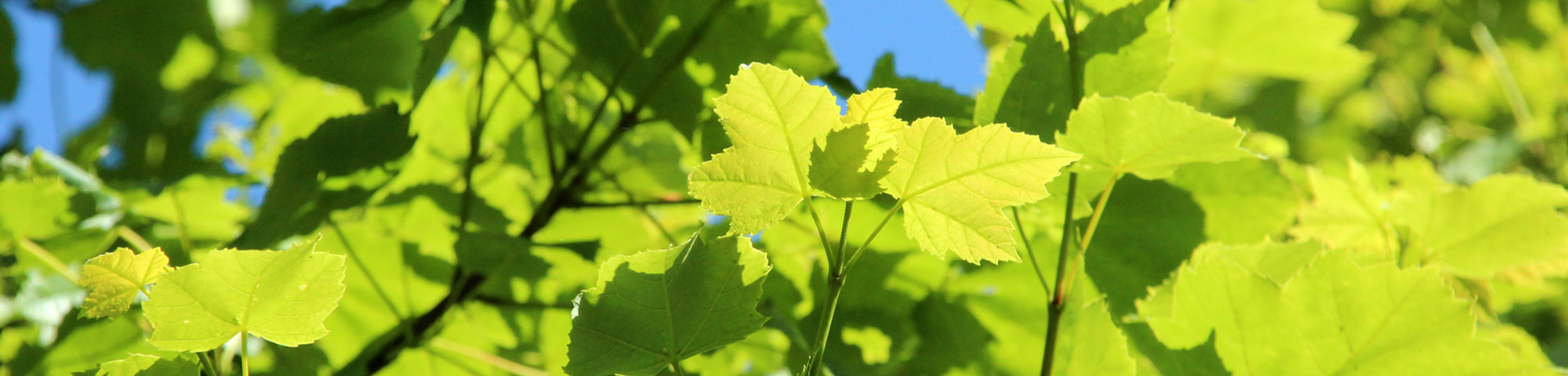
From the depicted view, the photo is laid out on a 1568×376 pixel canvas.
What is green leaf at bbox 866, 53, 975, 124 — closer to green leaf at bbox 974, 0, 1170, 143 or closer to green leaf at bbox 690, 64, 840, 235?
green leaf at bbox 974, 0, 1170, 143

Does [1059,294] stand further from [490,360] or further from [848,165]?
[490,360]

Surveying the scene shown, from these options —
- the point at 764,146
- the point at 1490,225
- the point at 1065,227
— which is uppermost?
the point at 764,146

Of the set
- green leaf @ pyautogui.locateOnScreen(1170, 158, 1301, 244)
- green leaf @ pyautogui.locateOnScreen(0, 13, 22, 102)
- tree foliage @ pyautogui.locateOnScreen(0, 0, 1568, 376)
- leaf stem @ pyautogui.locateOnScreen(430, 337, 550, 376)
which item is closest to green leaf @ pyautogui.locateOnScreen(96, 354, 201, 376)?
tree foliage @ pyautogui.locateOnScreen(0, 0, 1568, 376)

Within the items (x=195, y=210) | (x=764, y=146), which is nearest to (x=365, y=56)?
(x=195, y=210)

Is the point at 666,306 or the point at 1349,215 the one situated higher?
the point at 666,306

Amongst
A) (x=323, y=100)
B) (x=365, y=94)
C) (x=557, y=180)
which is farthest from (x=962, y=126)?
(x=323, y=100)
